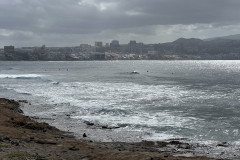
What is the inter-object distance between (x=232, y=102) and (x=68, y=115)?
26.6m

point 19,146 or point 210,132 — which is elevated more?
point 19,146

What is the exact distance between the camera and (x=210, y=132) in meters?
28.6

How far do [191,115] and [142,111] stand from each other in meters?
6.19

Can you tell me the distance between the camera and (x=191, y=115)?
122ft

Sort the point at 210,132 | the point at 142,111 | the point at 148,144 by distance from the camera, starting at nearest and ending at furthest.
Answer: the point at 148,144, the point at 210,132, the point at 142,111

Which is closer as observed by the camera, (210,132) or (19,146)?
(19,146)

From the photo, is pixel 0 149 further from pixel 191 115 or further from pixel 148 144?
pixel 191 115

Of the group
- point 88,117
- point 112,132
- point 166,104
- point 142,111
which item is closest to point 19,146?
point 112,132

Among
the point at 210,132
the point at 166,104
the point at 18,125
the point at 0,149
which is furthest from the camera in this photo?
the point at 166,104

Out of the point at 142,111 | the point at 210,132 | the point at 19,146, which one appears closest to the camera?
the point at 19,146

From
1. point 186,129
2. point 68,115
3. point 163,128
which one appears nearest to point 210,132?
point 186,129

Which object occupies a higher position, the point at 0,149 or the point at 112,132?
the point at 0,149

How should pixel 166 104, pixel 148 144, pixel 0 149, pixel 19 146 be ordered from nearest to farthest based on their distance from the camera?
pixel 0 149, pixel 19 146, pixel 148 144, pixel 166 104

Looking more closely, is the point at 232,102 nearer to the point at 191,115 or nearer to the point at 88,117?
the point at 191,115
